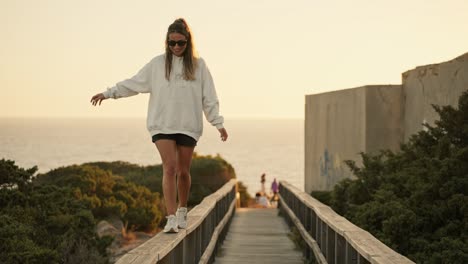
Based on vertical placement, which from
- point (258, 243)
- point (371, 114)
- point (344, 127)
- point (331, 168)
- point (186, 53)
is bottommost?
point (258, 243)

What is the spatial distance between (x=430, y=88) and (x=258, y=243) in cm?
518

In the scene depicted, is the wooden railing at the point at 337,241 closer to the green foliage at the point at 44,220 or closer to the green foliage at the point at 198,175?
the green foliage at the point at 44,220

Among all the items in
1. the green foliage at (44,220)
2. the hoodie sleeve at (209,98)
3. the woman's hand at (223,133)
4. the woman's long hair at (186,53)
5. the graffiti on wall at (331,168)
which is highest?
the woman's long hair at (186,53)

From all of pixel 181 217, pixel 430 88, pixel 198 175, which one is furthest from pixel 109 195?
pixel 181 217

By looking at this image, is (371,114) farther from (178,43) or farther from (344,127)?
(178,43)

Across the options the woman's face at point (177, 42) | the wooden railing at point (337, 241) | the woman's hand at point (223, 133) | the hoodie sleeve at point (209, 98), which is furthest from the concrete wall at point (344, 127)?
the woman's face at point (177, 42)

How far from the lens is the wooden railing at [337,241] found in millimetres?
7385

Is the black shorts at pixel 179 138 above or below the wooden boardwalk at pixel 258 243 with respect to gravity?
Answer: above

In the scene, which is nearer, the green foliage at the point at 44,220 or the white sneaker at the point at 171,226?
the white sneaker at the point at 171,226

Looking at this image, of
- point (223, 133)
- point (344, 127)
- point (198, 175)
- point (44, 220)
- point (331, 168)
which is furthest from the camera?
point (198, 175)

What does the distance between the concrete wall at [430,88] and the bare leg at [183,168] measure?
7757mm

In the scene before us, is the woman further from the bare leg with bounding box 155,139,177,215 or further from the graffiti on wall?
the graffiti on wall

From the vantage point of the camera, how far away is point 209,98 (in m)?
8.82

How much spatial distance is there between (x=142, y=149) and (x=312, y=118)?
133 m
